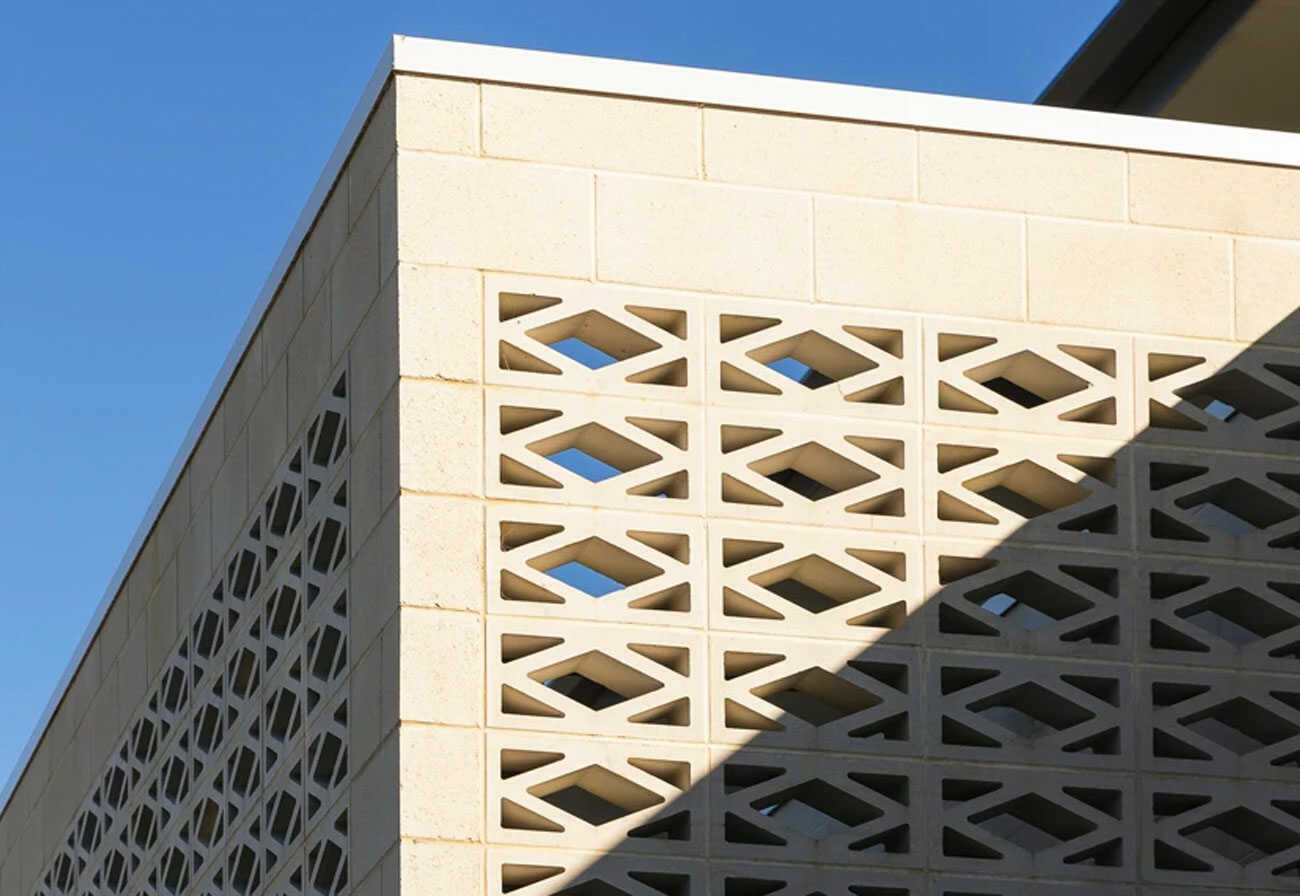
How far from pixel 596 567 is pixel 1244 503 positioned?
109 inches

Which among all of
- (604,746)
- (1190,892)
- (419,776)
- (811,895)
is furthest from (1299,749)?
(419,776)

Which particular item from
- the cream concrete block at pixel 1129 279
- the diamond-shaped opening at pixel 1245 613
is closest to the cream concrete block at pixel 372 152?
the cream concrete block at pixel 1129 279

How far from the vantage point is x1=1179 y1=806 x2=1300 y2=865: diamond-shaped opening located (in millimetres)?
10820

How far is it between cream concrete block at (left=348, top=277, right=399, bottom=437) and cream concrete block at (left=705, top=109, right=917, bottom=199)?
4.70 feet

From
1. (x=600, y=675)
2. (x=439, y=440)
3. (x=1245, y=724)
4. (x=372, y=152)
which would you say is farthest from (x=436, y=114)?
(x=1245, y=724)

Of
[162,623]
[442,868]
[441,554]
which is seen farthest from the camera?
[162,623]

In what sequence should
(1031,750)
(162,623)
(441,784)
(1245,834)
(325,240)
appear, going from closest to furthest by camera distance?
1. (441,784)
2. (1031,750)
3. (1245,834)
4. (325,240)
5. (162,623)

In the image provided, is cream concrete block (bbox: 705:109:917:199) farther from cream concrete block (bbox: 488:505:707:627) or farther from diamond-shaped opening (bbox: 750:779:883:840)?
diamond-shaped opening (bbox: 750:779:883:840)

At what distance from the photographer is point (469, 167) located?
1080 cm

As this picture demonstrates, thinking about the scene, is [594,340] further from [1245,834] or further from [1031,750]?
[1245,834]

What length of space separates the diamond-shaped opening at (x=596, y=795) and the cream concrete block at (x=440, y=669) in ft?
1.36

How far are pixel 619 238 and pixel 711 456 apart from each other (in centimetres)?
96

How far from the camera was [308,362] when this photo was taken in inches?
472

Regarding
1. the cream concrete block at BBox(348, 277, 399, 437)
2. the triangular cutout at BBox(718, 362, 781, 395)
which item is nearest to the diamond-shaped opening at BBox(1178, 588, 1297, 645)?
the triangular cutout at BBox(718, 362, 781, 395)
